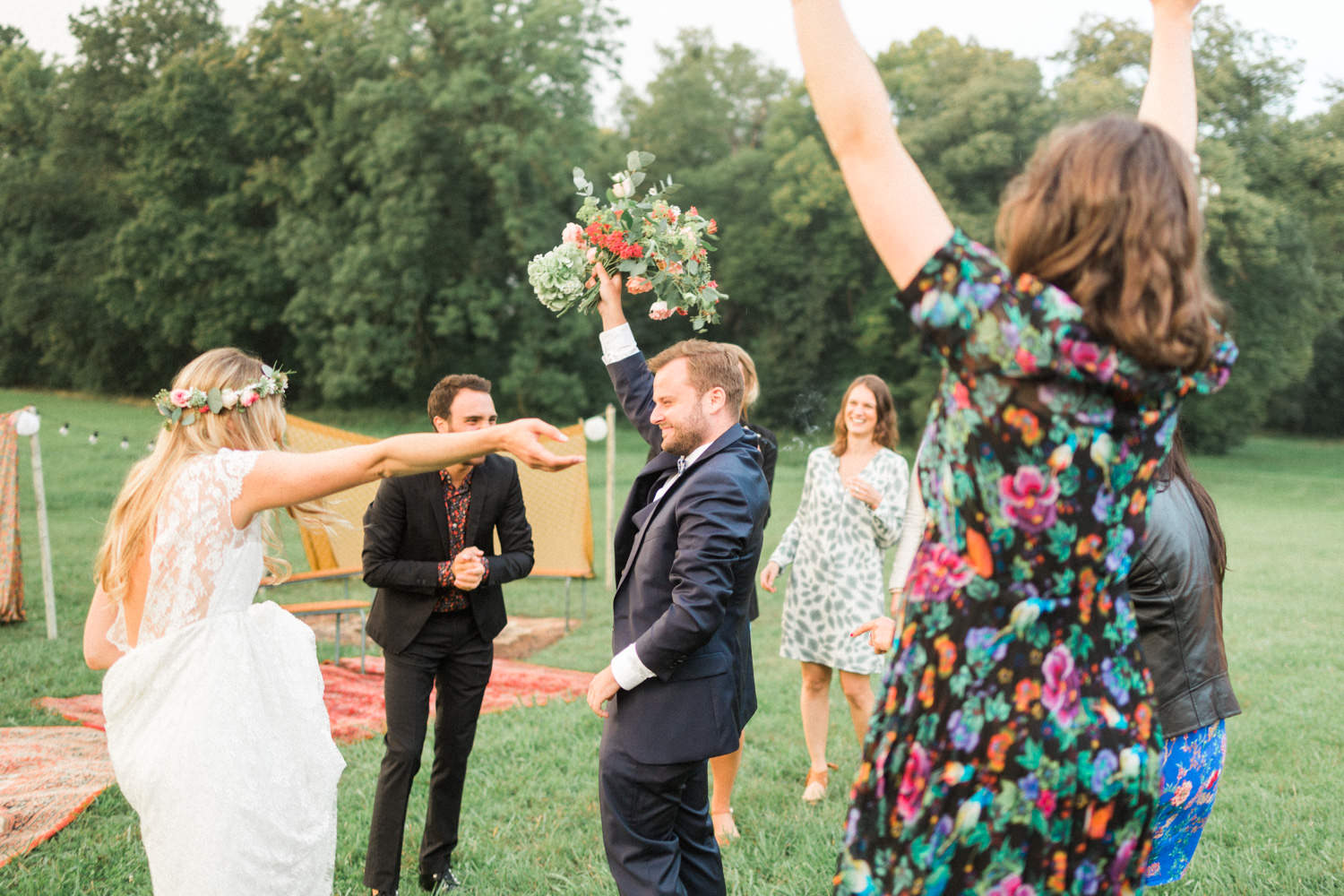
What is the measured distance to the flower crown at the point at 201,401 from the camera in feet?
9.18

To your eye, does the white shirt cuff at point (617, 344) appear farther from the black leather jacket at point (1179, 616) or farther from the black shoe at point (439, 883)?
the black shoe at point (439, 883)

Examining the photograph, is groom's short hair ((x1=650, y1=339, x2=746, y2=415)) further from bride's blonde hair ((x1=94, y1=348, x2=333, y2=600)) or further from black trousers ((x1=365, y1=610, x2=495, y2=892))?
black trousers ((x1=365, y1=610, x2=495, y2=892))

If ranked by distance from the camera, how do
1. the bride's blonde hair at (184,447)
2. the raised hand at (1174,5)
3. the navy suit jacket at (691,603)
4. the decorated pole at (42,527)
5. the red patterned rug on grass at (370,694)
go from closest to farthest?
the raised hand at (1174,5), the bride's blonde hair at (184,447), the navy suit jacket at (691,603), the red patterned rug on grass at (370,694), the decorated pole at (42,527)

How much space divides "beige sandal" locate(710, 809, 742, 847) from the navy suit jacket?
5.06 feet

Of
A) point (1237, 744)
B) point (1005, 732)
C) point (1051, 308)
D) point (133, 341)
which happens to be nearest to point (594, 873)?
point (1005, 732)

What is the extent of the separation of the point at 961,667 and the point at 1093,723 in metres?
0.25

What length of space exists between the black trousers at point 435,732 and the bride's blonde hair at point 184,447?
1476 mm

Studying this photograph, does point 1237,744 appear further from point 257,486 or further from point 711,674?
point 257,486

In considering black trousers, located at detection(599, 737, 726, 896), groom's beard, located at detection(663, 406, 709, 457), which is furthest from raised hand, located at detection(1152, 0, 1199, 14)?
black trousers, located at detection(599, 737, 726, 896)

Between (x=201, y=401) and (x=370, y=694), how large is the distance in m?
5.20

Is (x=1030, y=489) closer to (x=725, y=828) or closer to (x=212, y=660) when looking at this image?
(x=212, y=660)

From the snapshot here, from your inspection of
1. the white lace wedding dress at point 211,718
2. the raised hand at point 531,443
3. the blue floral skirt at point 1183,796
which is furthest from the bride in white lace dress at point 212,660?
the blue floral skirt at point 1183,796

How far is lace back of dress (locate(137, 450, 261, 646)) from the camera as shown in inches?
105

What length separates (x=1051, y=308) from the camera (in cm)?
162
